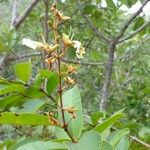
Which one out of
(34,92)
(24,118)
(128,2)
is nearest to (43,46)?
(24,118)

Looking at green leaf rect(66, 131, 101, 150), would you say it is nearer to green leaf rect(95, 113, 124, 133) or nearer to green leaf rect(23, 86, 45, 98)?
green leaf rect(95, 113, 124, 133)

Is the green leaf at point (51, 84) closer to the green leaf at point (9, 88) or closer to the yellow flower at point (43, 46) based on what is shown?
the green leaf at point (9, 88)

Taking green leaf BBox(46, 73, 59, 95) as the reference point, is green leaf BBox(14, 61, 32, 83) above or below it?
above

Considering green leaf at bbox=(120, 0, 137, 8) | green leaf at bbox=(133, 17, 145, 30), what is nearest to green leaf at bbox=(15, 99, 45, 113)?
green leaf at bbox=(120, 0, 137, 8)

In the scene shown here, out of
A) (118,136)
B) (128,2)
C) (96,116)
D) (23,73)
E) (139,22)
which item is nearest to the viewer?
(118,136)

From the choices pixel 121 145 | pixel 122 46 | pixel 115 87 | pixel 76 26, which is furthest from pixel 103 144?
pixel 122 46

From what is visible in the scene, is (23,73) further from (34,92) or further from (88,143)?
(88,143)

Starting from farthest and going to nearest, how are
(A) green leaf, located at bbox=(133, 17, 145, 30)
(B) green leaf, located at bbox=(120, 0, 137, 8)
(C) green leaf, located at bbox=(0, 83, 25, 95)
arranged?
1. (A) green leaf, located at bbox=(133, 17, 145, 30)
2. (B) green leaf, located at bbox=(120, 0, 137, 8)
3. (C) green leaf, located at bbox=(0, 83, 25, 95)
